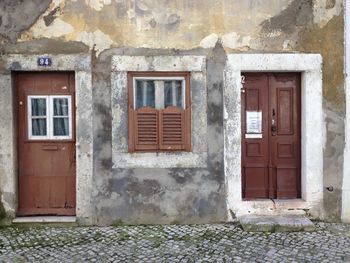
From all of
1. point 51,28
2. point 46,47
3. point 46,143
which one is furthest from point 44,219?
point 51,28

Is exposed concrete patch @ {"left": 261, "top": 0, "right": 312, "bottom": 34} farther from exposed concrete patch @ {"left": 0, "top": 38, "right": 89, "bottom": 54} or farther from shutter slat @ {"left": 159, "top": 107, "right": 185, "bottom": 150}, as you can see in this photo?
exposed concrete patch @ {"left": 0, "top": 38, "right": 89, "bottom": 54}

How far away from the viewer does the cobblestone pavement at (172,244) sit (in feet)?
18.9

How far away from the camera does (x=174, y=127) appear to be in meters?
7.13

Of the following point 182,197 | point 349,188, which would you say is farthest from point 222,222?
point 349,188

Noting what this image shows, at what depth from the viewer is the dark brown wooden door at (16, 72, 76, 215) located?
7.16 m

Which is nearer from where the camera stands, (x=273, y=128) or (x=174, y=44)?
(x=174, y=44)

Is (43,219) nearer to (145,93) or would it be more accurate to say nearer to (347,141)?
(145,93)

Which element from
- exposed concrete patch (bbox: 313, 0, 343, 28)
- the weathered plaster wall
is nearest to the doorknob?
the weathered plaster wall

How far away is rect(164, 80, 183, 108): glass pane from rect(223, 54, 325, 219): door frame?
676 mm

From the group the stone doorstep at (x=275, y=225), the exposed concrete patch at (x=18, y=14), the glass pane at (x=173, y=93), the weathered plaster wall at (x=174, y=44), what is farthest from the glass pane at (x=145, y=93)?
the stone doorstep at (x=275, y=225)

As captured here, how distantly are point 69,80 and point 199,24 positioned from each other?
6.76 feet

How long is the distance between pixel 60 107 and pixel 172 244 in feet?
8.57

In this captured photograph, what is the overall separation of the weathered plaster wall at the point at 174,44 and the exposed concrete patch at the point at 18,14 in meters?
0.01

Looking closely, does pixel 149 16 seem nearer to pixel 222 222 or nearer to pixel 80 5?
pixel 80 5
